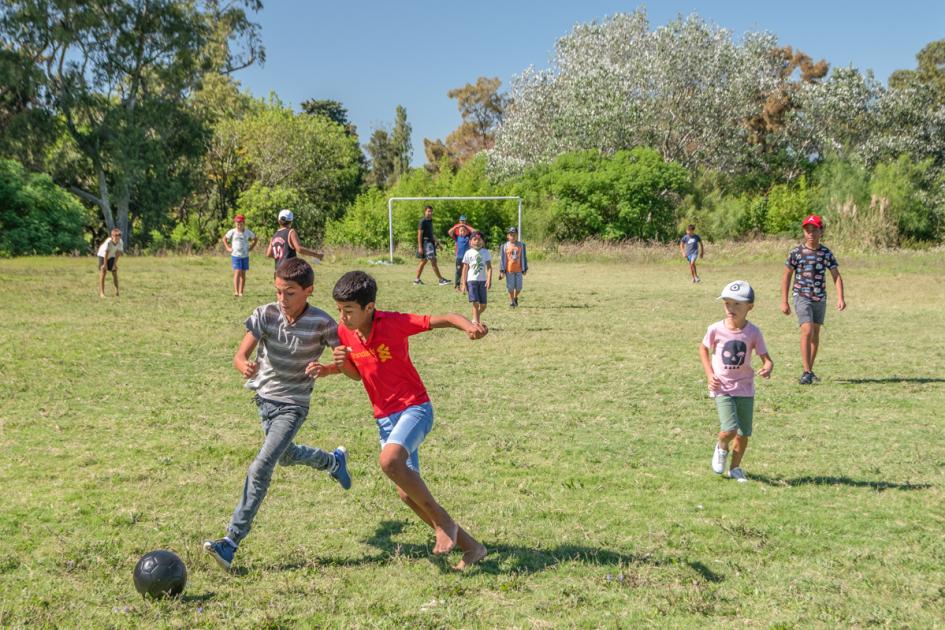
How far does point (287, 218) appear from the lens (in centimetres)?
1606

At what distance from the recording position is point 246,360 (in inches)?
206

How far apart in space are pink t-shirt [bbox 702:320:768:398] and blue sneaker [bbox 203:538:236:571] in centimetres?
392

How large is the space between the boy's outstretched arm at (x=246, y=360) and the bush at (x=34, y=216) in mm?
37378

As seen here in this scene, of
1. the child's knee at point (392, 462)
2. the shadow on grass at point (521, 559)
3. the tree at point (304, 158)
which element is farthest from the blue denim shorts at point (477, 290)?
the tree at point (304, 158)

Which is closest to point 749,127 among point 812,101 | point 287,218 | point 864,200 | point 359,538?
point 812,101

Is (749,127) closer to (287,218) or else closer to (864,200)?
(864,200)

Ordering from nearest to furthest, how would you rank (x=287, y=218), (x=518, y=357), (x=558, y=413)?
(x=558, y=413)
(x=518, y=357)
(x=287, y=218)

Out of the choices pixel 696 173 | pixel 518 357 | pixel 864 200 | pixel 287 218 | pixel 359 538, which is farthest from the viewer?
pixel 696 173

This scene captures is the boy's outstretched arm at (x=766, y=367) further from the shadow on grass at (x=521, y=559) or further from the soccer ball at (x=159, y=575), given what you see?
the soccer ball at (x=159, y=575)

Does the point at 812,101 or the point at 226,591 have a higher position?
the point at 812,101

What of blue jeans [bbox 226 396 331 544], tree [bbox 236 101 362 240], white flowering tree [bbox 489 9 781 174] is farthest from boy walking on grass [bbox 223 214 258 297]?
tree [bbox 236 101 362 240]

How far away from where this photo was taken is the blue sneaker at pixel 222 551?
4.90 meters

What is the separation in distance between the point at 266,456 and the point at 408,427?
93 centimetres

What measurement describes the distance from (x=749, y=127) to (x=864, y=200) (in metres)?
15.5
